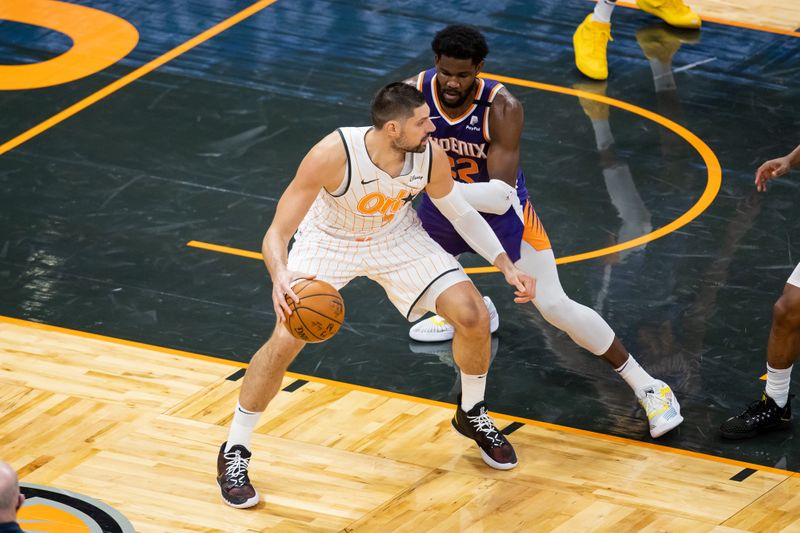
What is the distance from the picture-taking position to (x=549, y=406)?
316 inches

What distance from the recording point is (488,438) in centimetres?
738

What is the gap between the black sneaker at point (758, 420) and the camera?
7.69 metres

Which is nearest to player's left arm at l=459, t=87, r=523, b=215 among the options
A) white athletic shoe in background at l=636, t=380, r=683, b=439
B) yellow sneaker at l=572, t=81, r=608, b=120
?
white athletic shoe in background at l=636, t=380, r=683, b=439

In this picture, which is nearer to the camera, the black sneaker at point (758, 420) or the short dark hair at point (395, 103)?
Answer: the short dark hair at point (395, 103)

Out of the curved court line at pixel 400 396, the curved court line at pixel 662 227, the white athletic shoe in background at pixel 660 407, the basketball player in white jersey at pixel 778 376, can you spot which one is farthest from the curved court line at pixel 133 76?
the basketball player in white jersey at pixel 778 376

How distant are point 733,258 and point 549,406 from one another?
7.36 feet

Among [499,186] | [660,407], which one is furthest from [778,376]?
[499,186]

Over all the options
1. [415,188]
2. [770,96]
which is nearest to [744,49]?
[770,96]

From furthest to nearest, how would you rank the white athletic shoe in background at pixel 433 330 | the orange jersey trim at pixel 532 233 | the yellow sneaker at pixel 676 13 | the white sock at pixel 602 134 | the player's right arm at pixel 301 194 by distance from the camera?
the yellow sneaker at pixel 676 13 < the white sock at pixel 602 134 < the white athletic shoe in background at pixel 433 330 < the orange jersey trim at pixel 532 233 < the player's right arm at pixel 301 194

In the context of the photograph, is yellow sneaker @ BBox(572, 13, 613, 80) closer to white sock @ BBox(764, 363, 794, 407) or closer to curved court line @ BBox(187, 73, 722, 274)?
curved court line @ BBox(187, 73, 722, 274)

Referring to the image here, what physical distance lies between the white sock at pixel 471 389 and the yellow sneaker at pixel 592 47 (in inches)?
216

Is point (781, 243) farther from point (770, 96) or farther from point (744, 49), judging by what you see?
point (744, 49)

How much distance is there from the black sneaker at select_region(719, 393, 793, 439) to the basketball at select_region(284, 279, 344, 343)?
2327 millimetres

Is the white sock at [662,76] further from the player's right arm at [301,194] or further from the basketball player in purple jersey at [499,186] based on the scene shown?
the player's right arm at [301,194]
